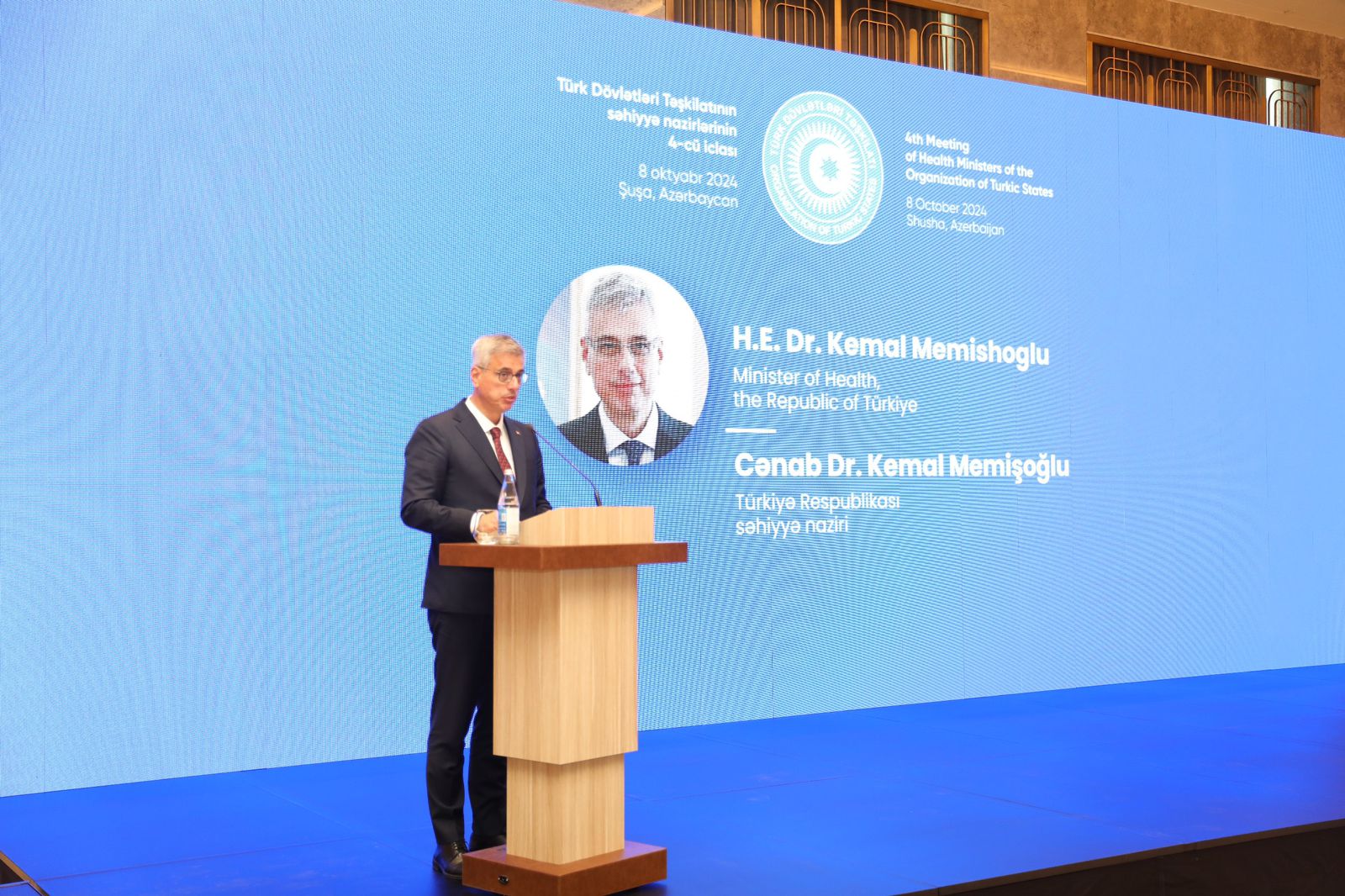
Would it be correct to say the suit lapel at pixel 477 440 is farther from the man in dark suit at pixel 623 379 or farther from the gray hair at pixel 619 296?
the gray hair at pixel 619 296

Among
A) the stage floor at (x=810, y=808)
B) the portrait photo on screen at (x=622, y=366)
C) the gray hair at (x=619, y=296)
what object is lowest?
the stage floor at (x=810, y=808)

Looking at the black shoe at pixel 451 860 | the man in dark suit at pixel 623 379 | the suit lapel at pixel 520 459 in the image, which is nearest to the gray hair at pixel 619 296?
the man in dark suit at pixel 623 379

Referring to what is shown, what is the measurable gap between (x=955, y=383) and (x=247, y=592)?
146 inches

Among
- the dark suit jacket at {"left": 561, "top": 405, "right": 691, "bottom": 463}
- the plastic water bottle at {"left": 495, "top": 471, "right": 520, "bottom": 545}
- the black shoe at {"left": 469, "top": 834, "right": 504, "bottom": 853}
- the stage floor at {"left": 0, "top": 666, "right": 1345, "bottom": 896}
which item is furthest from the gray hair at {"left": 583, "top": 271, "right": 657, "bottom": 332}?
the black shoe at {"left": 469, "top": 834, "right": 504, "bottom": 853}

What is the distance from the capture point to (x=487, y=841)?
3.79 meters

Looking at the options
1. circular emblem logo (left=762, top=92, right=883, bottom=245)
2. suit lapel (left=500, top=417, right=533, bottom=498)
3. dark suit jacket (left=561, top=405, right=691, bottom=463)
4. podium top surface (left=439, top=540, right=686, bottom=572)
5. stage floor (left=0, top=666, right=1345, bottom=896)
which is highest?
circular emblem logo (left=762, top=92, right=883, bottom=245)

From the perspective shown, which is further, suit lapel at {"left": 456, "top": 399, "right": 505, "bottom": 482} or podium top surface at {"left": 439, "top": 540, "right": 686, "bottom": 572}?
suit lapel at {"left": 456, "top": 399, "right": 505, "bottom": 482}

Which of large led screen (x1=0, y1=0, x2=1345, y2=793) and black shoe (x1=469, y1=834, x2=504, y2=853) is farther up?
large led screen (x1=0, y1=0, x2=1345, y2=793)

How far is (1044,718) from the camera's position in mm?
6316

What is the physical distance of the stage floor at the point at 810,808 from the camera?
144 inches

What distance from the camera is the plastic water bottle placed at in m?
3.47

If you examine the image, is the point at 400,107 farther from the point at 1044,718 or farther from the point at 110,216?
the point at 1044,718

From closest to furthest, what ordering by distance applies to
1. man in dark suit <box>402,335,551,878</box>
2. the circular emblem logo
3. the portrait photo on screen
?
man in dark suit <box>402,335,551,878</box>, the portrait photo on screen, the circular emblem logo

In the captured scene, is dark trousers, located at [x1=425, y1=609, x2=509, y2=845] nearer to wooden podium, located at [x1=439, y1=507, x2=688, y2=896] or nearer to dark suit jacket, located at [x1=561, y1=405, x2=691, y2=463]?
wooden podium, located at [x1=439, y1=507, x2=688, y2=896]
